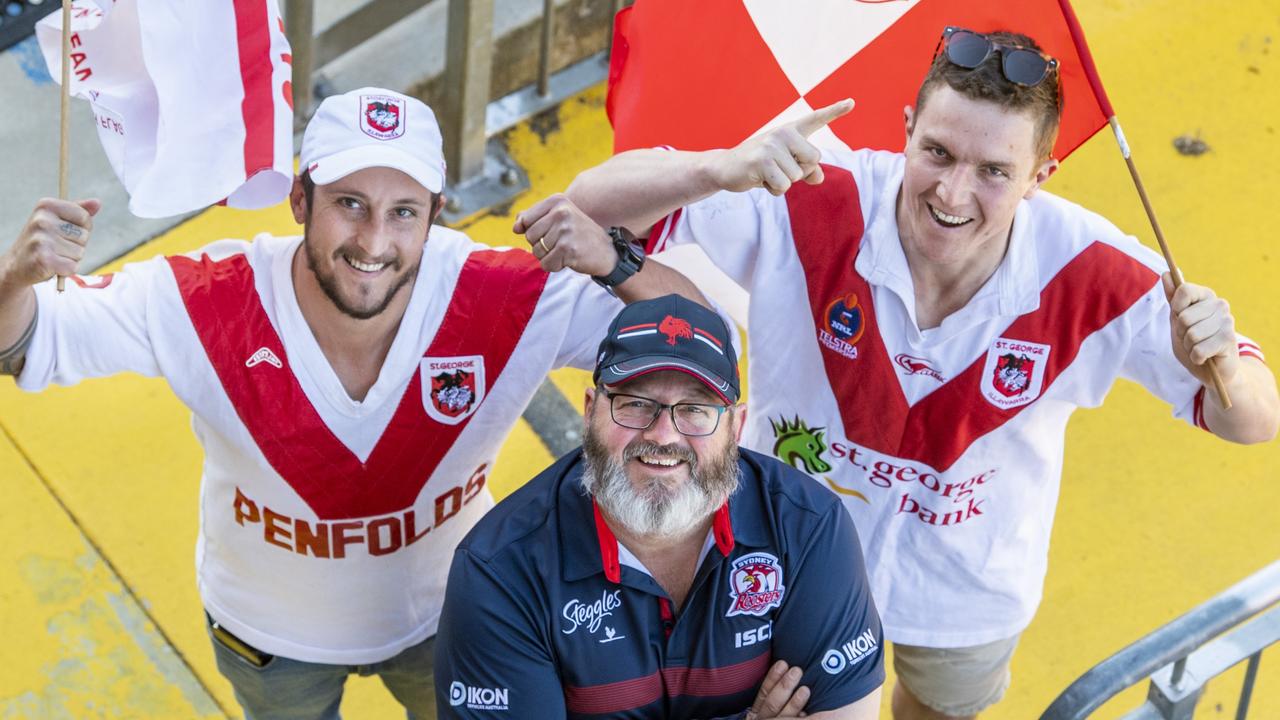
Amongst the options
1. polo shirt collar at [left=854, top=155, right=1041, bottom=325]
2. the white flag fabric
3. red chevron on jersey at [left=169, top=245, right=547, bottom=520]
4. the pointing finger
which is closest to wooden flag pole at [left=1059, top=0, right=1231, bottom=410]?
polo shirt collar at [left=854, top=155, right=1041, bottom=325]

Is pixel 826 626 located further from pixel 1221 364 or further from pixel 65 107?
pixel 65 107

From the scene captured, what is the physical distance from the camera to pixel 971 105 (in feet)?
10.5

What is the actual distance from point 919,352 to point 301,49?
317cm

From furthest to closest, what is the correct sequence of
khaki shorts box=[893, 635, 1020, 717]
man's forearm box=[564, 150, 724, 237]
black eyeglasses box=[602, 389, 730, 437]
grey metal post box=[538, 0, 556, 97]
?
grey metal post box=[538, 0, 556, 97]
khaki shorts box=[893, 635, 1020, 717]
man's forearm box=[564, 150, 724, 237]
black eyeglasses box=[602, 389, 730, 437]

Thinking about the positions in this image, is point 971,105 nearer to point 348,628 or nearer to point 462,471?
point 462,471

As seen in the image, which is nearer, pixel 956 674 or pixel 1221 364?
pixel 1221 364

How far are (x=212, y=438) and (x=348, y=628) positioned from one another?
556 mm

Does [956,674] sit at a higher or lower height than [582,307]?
lower

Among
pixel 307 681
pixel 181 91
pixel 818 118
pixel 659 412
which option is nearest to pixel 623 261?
pixel 659 412

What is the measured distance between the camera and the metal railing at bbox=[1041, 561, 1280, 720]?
9.83 ft

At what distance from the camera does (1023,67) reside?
3.22m

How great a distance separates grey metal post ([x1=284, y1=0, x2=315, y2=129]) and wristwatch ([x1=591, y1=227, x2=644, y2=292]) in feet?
8.50

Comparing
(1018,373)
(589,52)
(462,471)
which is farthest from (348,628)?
(589,52)

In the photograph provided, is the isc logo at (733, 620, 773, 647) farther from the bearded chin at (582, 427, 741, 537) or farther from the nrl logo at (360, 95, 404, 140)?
the nrl logo at (360, 95, 404, 140)
